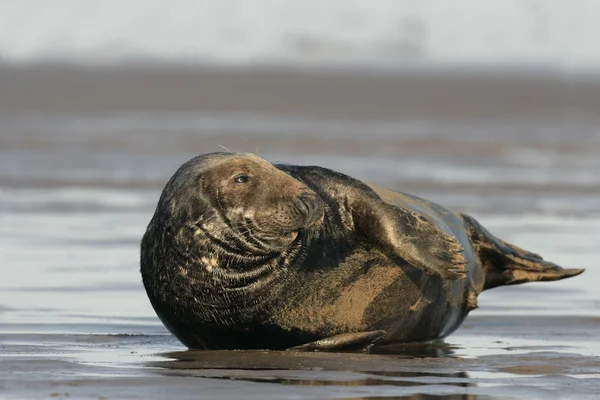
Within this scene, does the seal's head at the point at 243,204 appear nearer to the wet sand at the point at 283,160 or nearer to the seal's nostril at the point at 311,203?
the seal's nostril at the point at 311,203

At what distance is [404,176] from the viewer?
13.9m

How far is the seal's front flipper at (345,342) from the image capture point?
20.5 feet

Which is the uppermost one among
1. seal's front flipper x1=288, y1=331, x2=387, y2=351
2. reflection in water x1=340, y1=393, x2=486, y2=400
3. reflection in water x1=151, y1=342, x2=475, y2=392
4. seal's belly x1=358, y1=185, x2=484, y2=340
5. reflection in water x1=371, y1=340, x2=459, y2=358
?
seal's belly x1=358, y1=185, x2=484, y2=340

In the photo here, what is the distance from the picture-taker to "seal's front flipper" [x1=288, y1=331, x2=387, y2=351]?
20.5 feet

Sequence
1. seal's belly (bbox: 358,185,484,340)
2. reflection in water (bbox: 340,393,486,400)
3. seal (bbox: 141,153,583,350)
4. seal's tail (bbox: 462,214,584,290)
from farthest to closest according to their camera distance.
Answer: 1. seal's tail (bbox: 462,214,584,290)
2. seal's belly (bbox: 358,185,484,340)
3. seal (bbox: 141,153,583,350)
4. reflection in water (bbox: 340,393,486,400)

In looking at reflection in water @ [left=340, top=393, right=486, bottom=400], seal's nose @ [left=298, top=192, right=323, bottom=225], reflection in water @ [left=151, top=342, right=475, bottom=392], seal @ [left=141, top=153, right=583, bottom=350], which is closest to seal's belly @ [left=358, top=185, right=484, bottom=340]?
seal @ [left=141, top=153, right=583, bottom=350]

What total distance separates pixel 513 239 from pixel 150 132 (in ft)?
29.8

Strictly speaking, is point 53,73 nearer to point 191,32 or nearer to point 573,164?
point 191,32

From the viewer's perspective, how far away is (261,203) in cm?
618

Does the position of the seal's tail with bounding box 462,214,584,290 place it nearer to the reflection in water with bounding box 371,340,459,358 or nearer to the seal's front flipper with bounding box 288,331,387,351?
the reflection in water with bounding box 371,340,459,358

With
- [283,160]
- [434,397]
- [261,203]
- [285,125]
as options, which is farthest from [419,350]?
Result: [285,125]

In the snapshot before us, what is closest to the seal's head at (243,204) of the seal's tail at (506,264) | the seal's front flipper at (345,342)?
the seal's front flipper at (345,342)

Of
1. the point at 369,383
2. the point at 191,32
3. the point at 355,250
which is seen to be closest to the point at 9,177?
the point at 355,250

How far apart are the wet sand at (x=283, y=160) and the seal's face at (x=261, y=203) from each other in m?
0.51
